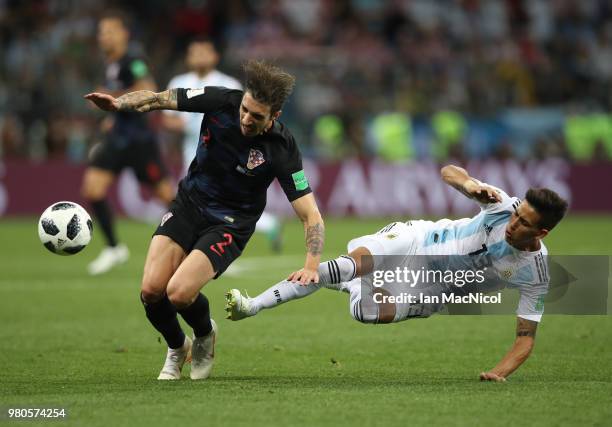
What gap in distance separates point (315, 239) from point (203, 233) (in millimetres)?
793

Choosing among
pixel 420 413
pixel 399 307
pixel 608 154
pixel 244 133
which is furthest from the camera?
pixel 608 154

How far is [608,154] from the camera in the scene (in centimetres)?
2283

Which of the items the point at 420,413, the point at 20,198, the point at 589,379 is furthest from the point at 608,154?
the point at 420,413

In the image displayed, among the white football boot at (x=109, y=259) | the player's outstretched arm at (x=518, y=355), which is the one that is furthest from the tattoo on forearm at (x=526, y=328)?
the white football boot at (x=109, y=259)

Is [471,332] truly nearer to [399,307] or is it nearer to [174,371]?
[399,307]

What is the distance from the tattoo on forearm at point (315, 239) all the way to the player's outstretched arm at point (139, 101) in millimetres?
1173

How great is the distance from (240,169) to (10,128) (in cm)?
1523

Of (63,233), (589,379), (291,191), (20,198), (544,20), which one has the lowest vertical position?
(20,198)

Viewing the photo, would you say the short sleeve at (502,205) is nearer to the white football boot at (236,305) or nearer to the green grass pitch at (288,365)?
the green grass pitch at (288,365)

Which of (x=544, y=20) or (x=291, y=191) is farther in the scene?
(x=544, y=20)

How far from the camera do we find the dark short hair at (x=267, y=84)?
673 cm

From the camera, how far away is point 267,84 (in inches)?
265

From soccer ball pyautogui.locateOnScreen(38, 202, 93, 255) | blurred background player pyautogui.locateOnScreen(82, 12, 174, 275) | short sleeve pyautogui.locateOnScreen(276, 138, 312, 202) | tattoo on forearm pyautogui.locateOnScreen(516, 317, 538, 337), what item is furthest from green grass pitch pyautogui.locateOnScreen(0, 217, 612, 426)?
short sleeve pyautogui.locateOnScreen(276, 138, 312, 202)

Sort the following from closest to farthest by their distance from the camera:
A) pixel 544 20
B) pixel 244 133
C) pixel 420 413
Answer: pixel 420 413 < pixel 244 133 < pixel 544 20
